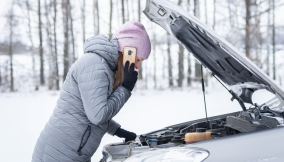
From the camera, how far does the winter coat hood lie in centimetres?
339

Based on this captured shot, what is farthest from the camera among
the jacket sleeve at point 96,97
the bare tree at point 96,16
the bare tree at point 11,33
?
the bare tree at point 11,33

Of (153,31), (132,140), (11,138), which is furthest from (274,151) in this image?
(153,31)

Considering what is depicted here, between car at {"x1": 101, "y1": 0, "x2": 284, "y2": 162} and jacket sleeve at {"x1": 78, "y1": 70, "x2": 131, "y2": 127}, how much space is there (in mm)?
305

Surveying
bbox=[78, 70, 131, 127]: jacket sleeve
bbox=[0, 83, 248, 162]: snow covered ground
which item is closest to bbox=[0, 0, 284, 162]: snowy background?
bbox=[0, 83, 248, 162]: snow covered ground

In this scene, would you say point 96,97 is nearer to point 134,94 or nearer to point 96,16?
point 134,94

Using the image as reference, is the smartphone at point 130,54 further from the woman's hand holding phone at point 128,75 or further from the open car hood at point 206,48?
the open car hood at point 206,48

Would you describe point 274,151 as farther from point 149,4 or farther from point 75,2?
point 75,2

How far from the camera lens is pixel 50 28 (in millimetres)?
35469

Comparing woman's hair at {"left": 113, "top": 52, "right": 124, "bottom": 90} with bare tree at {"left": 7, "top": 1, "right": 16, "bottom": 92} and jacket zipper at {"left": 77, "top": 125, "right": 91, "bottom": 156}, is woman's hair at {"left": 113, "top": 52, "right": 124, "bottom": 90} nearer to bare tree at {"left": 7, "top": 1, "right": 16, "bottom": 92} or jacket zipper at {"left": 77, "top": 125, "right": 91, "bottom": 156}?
jacket zipper at {"left": 77, "top": 125, "right": 91, "bottom": 156}

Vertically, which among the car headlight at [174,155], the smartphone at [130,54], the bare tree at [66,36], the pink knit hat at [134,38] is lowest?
the car headlight at [174,155]

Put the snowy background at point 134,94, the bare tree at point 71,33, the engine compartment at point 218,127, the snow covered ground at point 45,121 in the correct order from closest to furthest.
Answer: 1. the engine compartment at point 218,127
2. the snow covered ground at point 45,121
3. the snowy background at point 134,94
4. the bare tree at point 71,33

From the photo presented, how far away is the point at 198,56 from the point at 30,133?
7.36 metres

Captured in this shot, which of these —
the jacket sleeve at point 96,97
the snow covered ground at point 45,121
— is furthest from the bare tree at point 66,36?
the jacket sleeve at point 96,97

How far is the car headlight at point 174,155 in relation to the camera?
268 cm
